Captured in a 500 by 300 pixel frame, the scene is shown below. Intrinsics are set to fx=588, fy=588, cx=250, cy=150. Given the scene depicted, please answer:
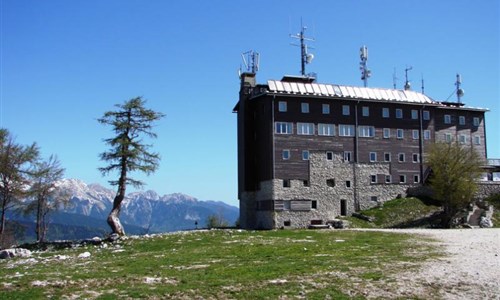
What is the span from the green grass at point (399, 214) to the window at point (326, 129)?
9866 millimetres

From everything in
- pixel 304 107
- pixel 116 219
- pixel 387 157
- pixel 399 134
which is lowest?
pixel 116 219

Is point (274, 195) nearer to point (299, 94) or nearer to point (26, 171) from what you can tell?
point (299, 94)

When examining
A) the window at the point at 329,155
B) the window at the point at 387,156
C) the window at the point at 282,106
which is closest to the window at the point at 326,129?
the window at the point at 329,155

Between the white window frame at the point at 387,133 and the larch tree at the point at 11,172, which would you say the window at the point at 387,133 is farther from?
the larch tree at the point at 11,172

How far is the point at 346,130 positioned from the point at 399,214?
11.5m

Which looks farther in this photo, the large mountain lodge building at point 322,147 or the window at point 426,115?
the window at point 426,115

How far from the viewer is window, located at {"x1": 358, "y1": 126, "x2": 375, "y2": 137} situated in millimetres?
70250

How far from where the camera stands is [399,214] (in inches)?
2576

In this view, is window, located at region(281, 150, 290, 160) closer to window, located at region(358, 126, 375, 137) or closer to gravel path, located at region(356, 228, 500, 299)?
window, located at region(358, 126, 375, 137)

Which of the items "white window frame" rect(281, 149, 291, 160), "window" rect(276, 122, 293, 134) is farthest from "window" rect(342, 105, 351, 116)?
"white window frame" rect(281, 149, 291, 160)

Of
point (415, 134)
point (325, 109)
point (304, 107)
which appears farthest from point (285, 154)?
point (415, 134)

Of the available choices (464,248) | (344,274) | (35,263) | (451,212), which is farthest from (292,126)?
(344,274)

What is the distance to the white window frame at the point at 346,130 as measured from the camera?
6906cm

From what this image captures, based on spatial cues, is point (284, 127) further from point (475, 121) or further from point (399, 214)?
point (475, 121)
